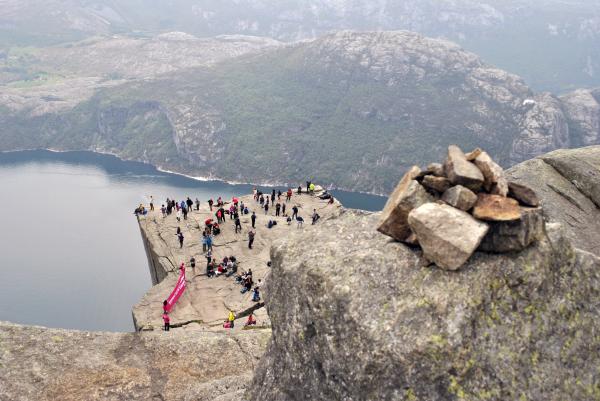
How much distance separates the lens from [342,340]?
10336 mm

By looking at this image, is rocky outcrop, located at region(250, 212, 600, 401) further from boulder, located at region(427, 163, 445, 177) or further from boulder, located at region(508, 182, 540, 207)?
boulder, located at region(427, 163, 445, 177)

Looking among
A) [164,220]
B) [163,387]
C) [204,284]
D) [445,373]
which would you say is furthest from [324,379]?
[164,220]

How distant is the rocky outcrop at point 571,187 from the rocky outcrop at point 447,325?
10580 millimetres

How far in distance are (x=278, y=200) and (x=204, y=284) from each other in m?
20.3

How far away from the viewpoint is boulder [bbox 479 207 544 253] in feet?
32.9

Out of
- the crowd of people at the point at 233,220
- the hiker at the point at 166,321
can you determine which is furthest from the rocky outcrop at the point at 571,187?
the hiker at the point at 166,321

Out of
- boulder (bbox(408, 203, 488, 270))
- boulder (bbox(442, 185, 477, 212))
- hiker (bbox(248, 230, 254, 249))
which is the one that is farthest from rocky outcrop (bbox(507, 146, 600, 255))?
hiker (bbox(248, 230, 254, 249))

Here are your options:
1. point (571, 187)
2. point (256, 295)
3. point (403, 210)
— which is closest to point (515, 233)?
point (403, 210)

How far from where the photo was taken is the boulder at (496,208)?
984cm

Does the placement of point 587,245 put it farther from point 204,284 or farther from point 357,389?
point 204,284

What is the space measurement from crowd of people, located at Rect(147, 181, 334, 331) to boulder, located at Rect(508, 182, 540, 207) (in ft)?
78.2

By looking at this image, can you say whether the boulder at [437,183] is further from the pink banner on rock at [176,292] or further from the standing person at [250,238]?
the standing person at [250,238]

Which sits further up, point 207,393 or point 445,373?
point 445,373

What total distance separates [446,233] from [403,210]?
5.11ft
